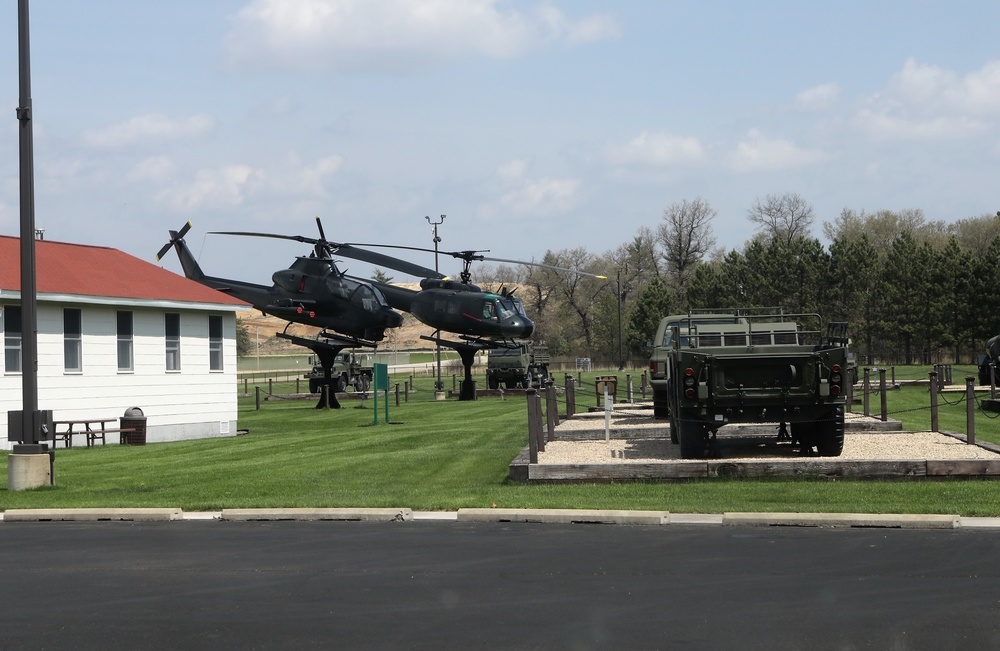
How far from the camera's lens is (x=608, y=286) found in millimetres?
137000

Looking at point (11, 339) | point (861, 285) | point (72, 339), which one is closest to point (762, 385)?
point (11, 339)

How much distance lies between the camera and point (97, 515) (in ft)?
44.5

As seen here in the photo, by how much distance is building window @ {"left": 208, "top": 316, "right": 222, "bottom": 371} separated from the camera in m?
33.8

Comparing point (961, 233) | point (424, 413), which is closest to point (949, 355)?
point (961, 233)

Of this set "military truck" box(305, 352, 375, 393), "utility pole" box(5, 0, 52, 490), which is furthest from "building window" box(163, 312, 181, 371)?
"military truck" box(305, 352, 375, 393)

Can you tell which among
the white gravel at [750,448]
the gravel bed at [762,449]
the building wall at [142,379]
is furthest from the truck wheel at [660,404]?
the building wall at [142,379]

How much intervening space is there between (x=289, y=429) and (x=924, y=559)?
26.2 meters

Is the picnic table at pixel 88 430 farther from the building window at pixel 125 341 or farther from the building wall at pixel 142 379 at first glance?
the building window at pixel 125 341

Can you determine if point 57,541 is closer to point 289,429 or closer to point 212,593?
point 212,593

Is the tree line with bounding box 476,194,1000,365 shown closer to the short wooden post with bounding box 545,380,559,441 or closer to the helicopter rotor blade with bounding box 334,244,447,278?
the helicopter rotor blade with bounding box 334,244,447,278

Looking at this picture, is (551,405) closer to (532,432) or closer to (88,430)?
(532,432)

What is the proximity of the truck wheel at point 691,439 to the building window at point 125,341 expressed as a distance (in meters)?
18.5

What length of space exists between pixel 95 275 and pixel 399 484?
696 inches

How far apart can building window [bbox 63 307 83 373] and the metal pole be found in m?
→ 13.1
